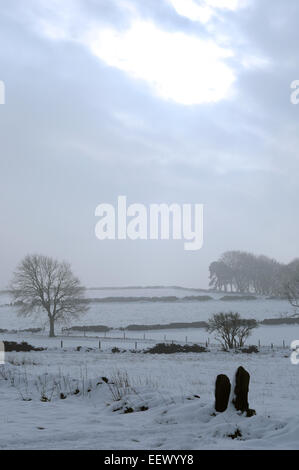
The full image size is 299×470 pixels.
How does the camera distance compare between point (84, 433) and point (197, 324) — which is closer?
→ point (84, 433)

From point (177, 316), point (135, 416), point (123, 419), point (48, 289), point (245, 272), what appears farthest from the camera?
point (245, 272)

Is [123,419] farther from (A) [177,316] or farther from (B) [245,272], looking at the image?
(B) [245,272]

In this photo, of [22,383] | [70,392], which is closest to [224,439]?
[70,392]

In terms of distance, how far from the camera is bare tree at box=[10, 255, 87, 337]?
5556cm

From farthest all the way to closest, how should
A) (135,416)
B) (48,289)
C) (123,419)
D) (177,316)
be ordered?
(177,316) → (48,289) → (135,416) → (123,419)

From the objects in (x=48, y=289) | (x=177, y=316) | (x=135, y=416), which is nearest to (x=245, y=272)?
(x=177, y=316)

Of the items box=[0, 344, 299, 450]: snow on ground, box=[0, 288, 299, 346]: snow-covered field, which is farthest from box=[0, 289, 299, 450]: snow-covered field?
box=[0, 288, 299, 346]: snow-covered field

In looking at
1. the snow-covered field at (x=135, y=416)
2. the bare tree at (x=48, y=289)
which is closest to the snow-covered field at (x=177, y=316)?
the bare tree at (x=48, y=289)

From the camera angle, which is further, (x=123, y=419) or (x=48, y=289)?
(x=48, y=289)

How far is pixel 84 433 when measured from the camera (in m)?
7.73

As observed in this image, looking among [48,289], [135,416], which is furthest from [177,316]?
[135,416]

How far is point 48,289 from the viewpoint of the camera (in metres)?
56.4
